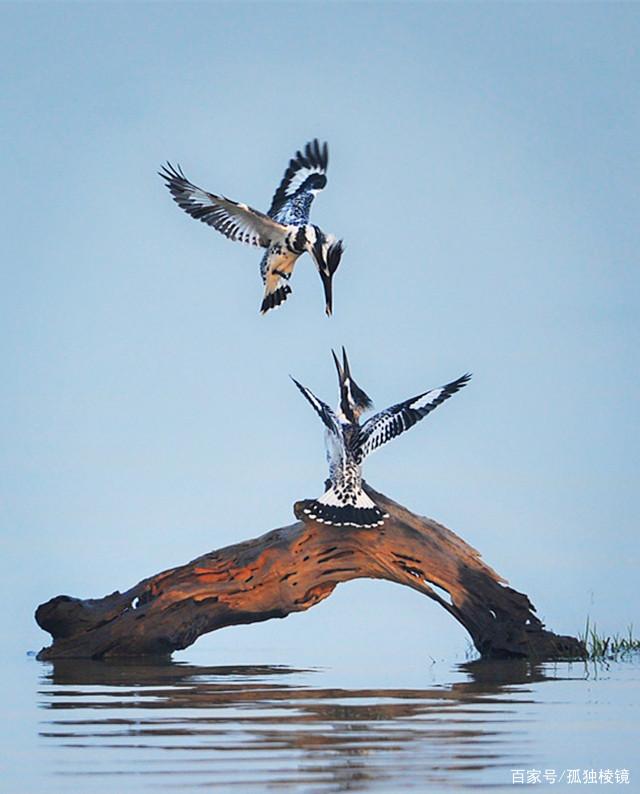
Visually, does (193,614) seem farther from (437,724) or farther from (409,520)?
(437,724)

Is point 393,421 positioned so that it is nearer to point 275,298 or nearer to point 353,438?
point 353,438

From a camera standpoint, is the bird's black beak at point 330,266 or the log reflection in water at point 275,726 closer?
the log reflection in water at point 275,726

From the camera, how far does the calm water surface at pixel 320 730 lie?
21.5ft

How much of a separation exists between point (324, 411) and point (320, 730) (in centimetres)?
534

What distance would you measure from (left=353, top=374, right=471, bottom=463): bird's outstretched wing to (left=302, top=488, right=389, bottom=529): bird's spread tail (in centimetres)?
38

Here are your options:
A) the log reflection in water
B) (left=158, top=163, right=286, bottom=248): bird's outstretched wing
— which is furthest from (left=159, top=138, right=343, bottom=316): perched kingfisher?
the log reflection in water

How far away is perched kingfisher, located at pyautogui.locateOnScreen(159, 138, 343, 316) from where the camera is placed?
45.0 ft

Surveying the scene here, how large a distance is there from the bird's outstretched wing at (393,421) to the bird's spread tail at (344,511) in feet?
1.24

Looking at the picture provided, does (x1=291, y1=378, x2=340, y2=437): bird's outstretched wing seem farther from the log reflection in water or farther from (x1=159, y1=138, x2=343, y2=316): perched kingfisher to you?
the log reflection in water

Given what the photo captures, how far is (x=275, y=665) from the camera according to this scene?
13.3 m

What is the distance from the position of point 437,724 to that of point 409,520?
4808mm

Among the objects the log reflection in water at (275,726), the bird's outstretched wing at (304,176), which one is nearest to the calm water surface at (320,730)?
the log reflection in water at (275,726)

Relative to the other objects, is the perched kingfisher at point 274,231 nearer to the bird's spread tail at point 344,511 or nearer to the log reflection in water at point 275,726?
the bird's spread tail at point 344,511

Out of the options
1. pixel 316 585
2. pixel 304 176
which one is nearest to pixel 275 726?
pixel 316 585
